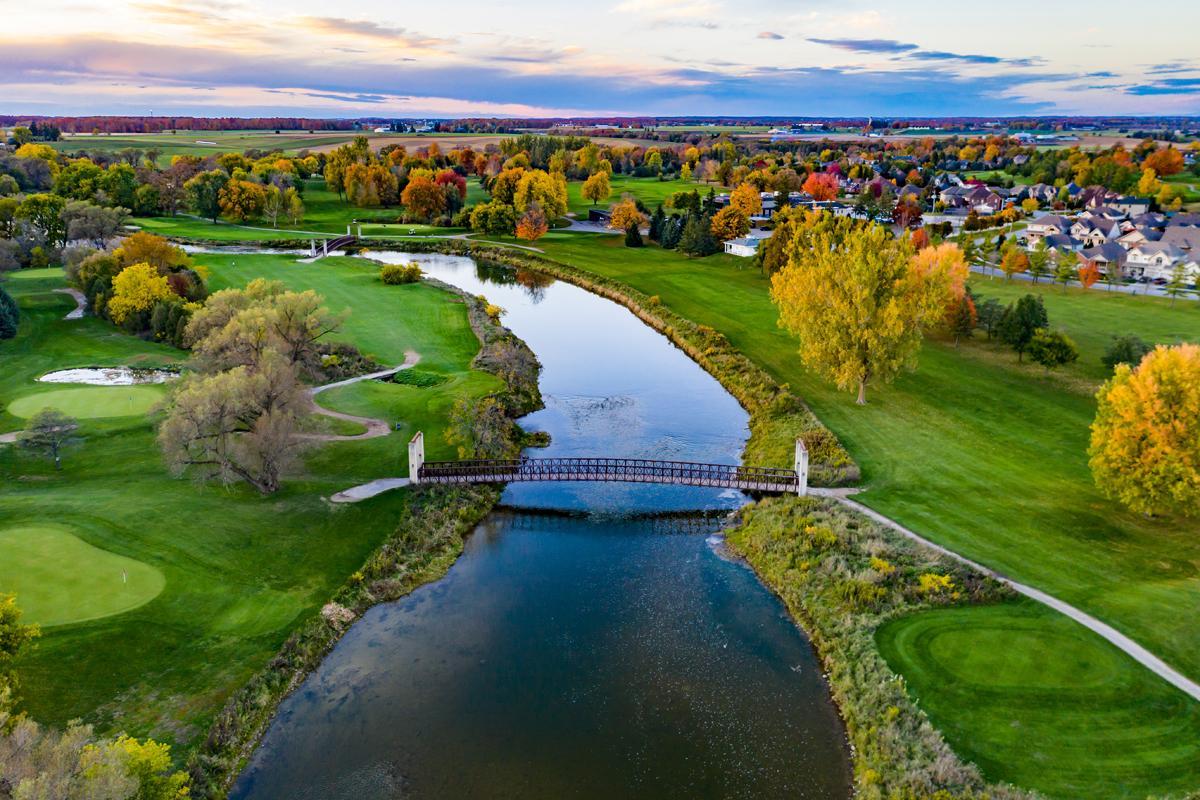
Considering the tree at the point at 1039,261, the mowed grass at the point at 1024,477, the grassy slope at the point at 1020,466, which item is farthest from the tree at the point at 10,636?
the tree at the point at 1039,261

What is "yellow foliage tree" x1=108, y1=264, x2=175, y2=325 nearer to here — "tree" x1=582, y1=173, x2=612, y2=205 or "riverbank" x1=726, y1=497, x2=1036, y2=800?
"riverbank" x1=726, y1=497, x2=1036, y2=800

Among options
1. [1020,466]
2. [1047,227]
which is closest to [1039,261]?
[1047,227]

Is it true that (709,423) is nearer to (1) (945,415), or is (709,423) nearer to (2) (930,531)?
(1) (945,415)

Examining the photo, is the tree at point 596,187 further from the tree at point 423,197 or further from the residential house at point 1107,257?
the residential house at point 1107,257

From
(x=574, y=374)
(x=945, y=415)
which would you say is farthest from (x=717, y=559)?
(x=574, y=374)

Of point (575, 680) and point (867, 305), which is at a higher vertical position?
point (867, 305)

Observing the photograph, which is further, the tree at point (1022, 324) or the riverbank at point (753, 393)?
the tree at point (1022, 324)

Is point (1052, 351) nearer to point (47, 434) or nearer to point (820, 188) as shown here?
point (47, 434)
